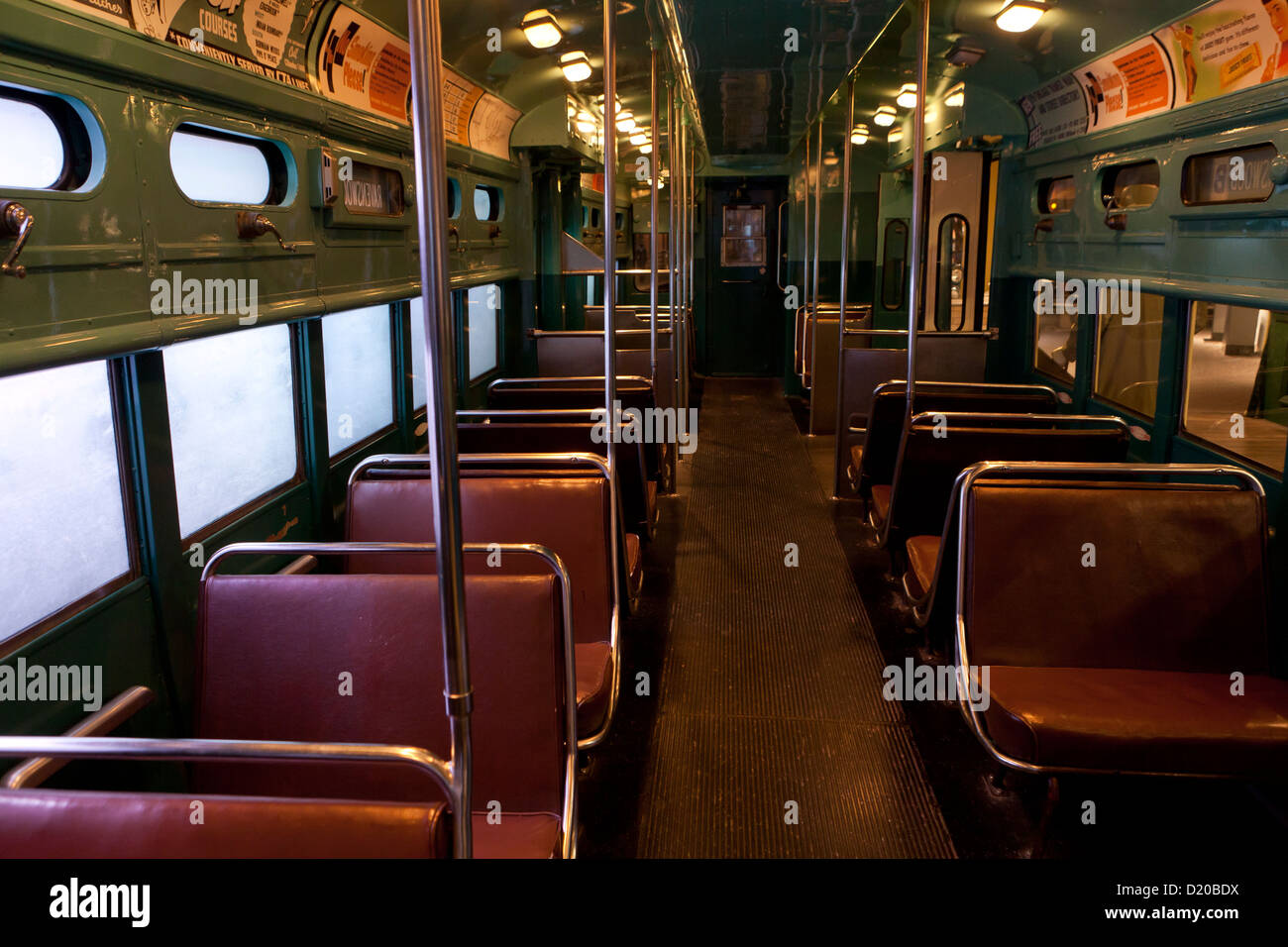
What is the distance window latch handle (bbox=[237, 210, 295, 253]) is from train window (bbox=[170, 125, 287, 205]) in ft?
0.22

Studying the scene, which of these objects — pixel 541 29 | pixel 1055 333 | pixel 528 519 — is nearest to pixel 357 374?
pixel 528 519

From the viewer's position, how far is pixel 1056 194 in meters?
5.55

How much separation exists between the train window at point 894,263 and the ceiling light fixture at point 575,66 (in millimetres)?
4679

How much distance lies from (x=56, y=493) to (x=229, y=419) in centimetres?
86

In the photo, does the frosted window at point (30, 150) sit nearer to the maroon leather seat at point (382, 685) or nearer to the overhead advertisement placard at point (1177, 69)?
the maroon leather seat at point (382, 685)

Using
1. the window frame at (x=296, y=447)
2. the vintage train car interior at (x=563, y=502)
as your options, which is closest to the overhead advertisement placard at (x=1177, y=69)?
the vintage train car interior at (x=563, y=502)

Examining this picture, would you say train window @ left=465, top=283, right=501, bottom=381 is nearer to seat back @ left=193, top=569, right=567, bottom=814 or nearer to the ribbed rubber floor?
the ribbed rubber floor

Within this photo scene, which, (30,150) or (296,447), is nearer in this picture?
(30,150)

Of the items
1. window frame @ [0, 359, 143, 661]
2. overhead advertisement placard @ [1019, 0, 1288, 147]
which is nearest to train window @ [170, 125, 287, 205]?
window frame @ [0, 359, 143, 661]

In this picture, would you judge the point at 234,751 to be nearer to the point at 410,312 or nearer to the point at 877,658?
the point at 877,658

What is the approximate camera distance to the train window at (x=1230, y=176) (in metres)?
3.36

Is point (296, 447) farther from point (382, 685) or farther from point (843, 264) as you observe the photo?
point (843, 264)
